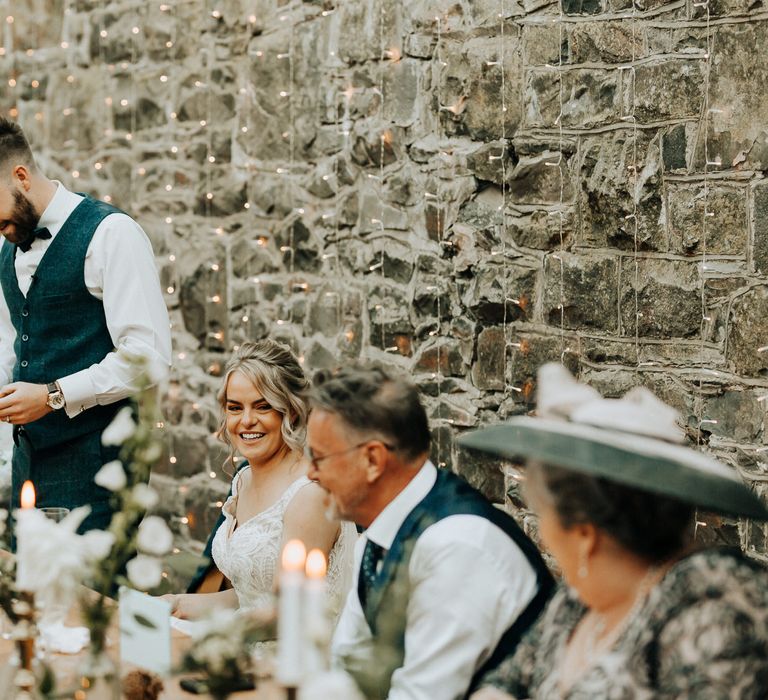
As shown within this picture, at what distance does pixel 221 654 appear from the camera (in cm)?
154

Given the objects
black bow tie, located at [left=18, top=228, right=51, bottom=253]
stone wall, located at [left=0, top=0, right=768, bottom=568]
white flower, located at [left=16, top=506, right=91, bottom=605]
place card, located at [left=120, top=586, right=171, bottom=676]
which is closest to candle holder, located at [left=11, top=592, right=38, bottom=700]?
place card, located at [left=120, top=586, right=171, bottom=676]

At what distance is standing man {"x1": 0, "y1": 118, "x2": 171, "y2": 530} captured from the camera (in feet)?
11.2

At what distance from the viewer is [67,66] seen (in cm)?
620

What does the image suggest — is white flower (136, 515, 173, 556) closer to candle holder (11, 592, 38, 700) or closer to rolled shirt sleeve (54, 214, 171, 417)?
candle holder (11, 592, 38, 700)

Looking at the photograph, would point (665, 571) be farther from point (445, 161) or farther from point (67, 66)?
point (67, 66)

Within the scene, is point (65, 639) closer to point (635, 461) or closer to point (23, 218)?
point (635, 461)

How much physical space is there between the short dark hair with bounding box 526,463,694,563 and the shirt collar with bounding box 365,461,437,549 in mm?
542

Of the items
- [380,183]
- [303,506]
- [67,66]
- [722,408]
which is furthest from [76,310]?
[67,66]

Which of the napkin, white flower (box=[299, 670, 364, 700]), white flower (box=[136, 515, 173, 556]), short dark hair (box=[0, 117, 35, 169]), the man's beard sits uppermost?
short dark hair (box=[0, 117, 35, 169])

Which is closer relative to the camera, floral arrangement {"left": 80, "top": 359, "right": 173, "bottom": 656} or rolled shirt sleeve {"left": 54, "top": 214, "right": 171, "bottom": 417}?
floral arrangement {"left": 80, "top": 359, "right": 173, "bottom": 656}

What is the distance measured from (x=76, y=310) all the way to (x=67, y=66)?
3075 millimetres

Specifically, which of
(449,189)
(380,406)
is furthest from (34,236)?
(380,406)

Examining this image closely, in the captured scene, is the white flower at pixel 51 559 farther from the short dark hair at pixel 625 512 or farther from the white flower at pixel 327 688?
the short dark hair at pixel 625 512

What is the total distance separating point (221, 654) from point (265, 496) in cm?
159
